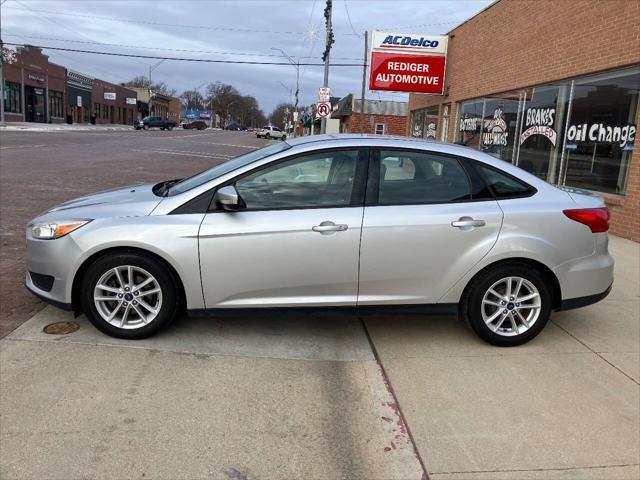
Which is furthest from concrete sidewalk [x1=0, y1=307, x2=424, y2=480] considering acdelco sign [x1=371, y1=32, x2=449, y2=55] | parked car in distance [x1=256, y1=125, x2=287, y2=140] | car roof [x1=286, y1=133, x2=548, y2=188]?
parked car in distance [x1=256, y1=125, x2=287, y2=140]

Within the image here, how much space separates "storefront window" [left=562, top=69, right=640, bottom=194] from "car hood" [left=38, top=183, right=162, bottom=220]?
783 centimetres

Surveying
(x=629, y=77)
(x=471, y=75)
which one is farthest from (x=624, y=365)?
(x=471, y=75)

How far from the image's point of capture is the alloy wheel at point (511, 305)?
172 inches

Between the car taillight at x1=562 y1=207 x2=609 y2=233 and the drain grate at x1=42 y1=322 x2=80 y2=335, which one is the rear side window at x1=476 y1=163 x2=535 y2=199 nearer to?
the car taillight at x1=562 y1=207 x2=609 y2=233

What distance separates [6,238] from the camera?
7191mm

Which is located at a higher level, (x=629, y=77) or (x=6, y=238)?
(x=629, y=77)

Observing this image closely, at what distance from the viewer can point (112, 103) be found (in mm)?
87375

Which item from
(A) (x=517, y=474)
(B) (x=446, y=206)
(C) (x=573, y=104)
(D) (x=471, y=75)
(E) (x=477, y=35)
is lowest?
(A) (x=517, y=474)

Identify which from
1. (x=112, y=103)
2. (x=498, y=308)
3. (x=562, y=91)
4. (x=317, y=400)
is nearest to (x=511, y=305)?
(x=498, y=308)

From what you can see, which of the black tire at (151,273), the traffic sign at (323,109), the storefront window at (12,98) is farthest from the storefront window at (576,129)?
the storefront window at (12,98)

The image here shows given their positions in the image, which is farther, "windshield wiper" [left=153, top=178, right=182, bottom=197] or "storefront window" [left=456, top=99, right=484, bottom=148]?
"storefront window" [left=456, top=99, right=484, bottom=148]

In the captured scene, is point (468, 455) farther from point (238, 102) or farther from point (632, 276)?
point (238, 102)

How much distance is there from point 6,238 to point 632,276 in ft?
25.6

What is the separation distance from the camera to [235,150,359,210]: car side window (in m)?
4.22
